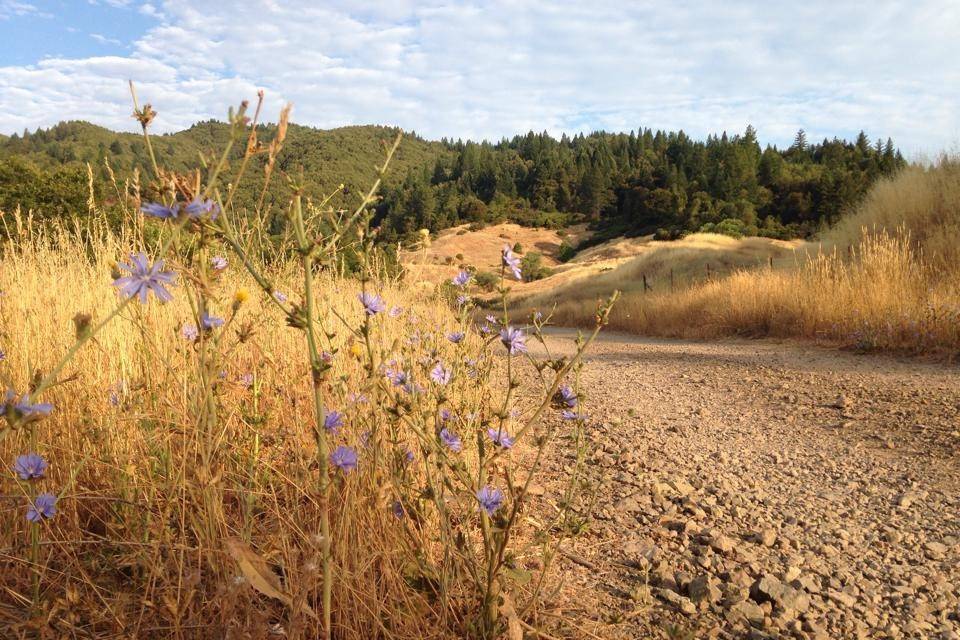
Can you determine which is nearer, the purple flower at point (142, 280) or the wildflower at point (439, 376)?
the purple flower at point (142, 280)

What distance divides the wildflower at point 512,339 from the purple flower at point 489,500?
341 mm

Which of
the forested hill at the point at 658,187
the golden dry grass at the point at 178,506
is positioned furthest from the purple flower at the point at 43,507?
the forested hill at the point at 658,187

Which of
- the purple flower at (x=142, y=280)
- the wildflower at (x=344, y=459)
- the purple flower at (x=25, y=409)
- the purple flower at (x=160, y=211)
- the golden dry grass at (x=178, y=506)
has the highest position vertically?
the purple flower at (x=160, y=211)

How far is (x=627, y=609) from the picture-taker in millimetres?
1644

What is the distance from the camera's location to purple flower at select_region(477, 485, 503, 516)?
1.31 meters

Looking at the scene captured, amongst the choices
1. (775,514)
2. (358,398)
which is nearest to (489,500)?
(358,398)

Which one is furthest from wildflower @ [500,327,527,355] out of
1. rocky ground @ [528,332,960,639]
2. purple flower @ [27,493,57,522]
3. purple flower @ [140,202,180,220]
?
purple flower @ [27,493,57,522]

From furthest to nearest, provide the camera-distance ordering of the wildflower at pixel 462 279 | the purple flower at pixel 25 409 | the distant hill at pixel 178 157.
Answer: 1. the wildflower at pixel 462 279
2. the distant hill at pixel 178 157
3. the purple flower at pixel 25 409

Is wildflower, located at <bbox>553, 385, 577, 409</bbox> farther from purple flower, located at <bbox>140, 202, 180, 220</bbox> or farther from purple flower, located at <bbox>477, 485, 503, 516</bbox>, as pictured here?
purple flower, located at <bbox>140, 202, 180, 220</bbox>

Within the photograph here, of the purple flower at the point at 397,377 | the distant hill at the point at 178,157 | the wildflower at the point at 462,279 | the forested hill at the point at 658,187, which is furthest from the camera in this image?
the forested hill at the point at 658,187

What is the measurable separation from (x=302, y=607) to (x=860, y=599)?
1.61 m

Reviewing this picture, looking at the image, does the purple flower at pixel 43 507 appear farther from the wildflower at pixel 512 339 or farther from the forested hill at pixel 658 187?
the forested hill at pixel 658 187

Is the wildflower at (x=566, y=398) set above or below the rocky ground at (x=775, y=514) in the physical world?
above

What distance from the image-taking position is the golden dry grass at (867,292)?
19.2 feet
